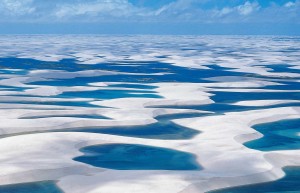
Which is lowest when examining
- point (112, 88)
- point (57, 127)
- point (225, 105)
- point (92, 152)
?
point (92, 152)

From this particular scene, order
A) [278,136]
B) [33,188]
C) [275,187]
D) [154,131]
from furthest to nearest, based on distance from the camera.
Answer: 1. [154,131]
2. [278,136]
3. [275,187]
4. [33,188]

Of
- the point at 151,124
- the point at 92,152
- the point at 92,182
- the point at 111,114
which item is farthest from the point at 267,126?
the point at 92,182

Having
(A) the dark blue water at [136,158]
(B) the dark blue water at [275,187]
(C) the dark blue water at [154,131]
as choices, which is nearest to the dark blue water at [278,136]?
(C) the dark blue water at [154,131]

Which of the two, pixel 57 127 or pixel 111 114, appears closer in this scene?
pixel 57 127

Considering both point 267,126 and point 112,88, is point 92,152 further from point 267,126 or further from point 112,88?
point 112,88

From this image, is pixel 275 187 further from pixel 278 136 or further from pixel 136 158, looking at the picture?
pixel 278 136

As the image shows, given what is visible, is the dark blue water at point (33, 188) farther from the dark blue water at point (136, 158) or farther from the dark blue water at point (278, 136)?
the dark blue water at point (278, 136)

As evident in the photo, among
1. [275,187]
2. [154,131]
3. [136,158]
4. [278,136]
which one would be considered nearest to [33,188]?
[136,158]
